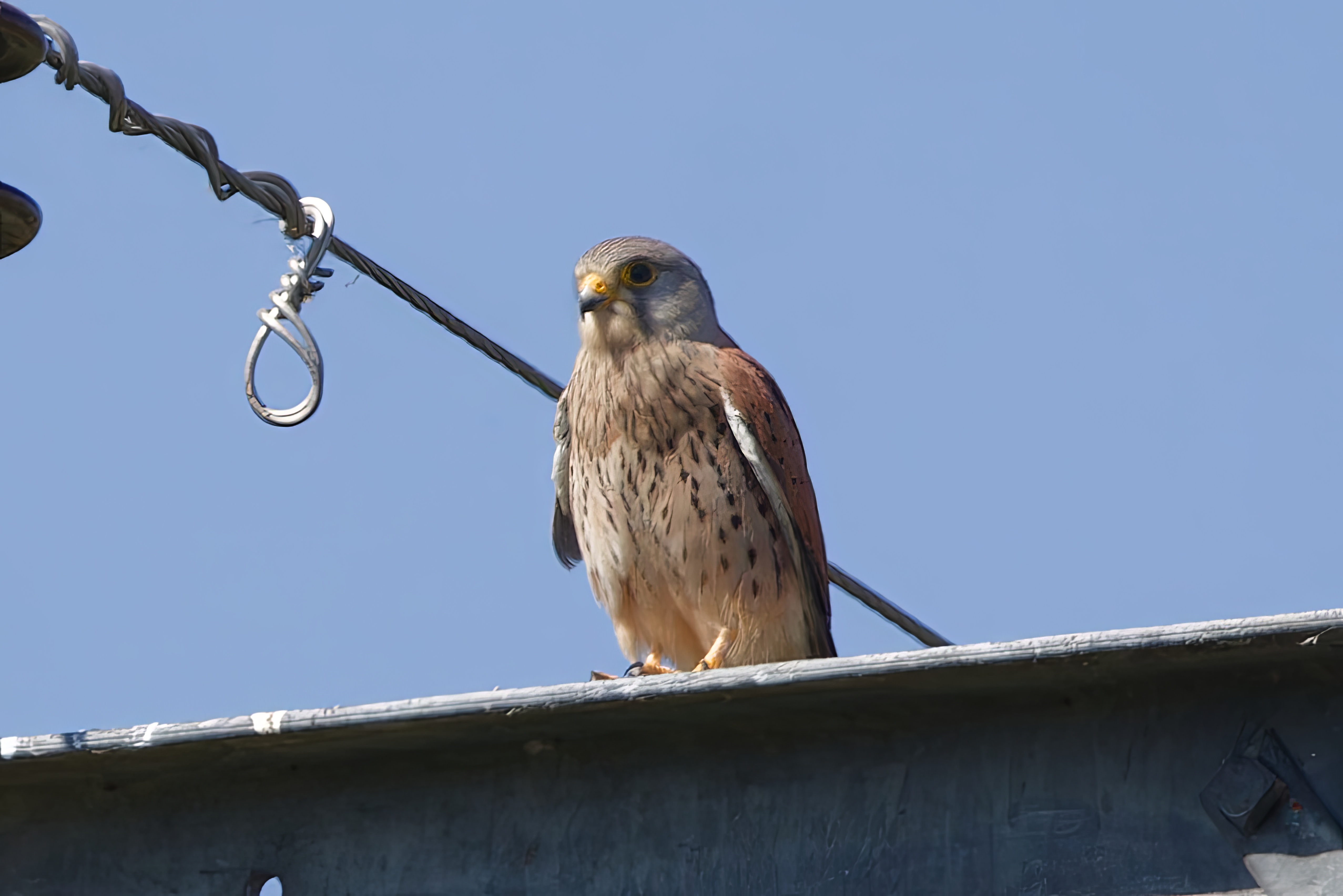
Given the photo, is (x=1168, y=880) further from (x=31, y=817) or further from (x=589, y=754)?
(x=31, y=817)

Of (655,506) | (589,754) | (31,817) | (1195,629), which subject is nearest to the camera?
(1195,629)

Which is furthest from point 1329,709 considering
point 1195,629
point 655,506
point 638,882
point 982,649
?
point 655,506

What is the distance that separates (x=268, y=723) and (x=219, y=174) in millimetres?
1222

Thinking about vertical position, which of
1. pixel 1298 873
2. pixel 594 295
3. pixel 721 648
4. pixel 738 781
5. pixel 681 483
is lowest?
pixel 1298 873

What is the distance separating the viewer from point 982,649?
6.93ft

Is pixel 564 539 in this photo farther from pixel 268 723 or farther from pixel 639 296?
pixel 268 723

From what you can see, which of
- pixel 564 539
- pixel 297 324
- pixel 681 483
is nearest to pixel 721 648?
pixel 681 483

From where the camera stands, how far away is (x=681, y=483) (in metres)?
4.85

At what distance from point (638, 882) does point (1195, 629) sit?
2.78ft

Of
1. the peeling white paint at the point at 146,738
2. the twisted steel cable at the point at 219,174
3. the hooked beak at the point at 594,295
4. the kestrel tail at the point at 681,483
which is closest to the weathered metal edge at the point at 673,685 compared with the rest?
the peeling white paint at the point at 146,738

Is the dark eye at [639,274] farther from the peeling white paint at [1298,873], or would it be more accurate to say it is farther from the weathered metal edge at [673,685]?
the peeling white paint at [1298,873]

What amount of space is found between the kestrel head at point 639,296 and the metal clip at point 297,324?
6.18 ft

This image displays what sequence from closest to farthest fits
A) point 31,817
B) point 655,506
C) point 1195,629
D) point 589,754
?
point 1195,629 < point 589,754 < point 31,817 < point 655,506

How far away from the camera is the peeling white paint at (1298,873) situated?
2000mm
